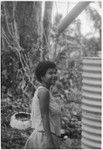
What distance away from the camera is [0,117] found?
5117mm

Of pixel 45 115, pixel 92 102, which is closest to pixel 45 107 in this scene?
pixel 45 115

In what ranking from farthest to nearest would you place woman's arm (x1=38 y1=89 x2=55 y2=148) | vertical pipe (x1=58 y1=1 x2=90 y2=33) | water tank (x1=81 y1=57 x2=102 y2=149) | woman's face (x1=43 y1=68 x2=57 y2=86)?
vertical pipe (x1=58 y1=1 x2=90 y2=33) → water tank (x1=81 y1=57 x2=102 y2=149) → woman's face (x1=43 y1=68 x2=57 y2=86) → woman's arm (x1=38 y1=89 x2=55 y2=148)

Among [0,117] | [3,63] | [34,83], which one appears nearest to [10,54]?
[3,63]

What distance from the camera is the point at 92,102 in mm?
3508

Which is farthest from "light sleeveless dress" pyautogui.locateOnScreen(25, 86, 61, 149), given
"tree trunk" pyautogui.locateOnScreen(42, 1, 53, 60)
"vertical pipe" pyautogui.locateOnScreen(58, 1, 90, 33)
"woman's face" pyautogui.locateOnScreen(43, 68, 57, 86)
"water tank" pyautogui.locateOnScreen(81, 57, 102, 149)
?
"tree trunk" pyautogui.locateOnScreen(42, 1, 53, 60)

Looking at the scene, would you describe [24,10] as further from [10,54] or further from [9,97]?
[9,97]

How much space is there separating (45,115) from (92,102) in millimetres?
917

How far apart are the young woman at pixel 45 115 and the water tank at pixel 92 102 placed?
2.40 ft

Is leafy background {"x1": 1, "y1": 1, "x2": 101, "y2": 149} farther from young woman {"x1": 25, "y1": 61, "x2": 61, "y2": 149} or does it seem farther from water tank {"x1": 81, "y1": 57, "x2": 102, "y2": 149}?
young woman {"x1": 25, "y1": 61, "x2": 61, "y2": 149}

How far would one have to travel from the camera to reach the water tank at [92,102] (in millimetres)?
3451

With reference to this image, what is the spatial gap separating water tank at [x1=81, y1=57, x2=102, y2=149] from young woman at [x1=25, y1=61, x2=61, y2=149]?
732 mm

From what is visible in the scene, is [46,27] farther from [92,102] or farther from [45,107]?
[45,107]

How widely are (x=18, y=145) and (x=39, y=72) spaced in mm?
2243

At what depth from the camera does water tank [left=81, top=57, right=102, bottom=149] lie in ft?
11.3
